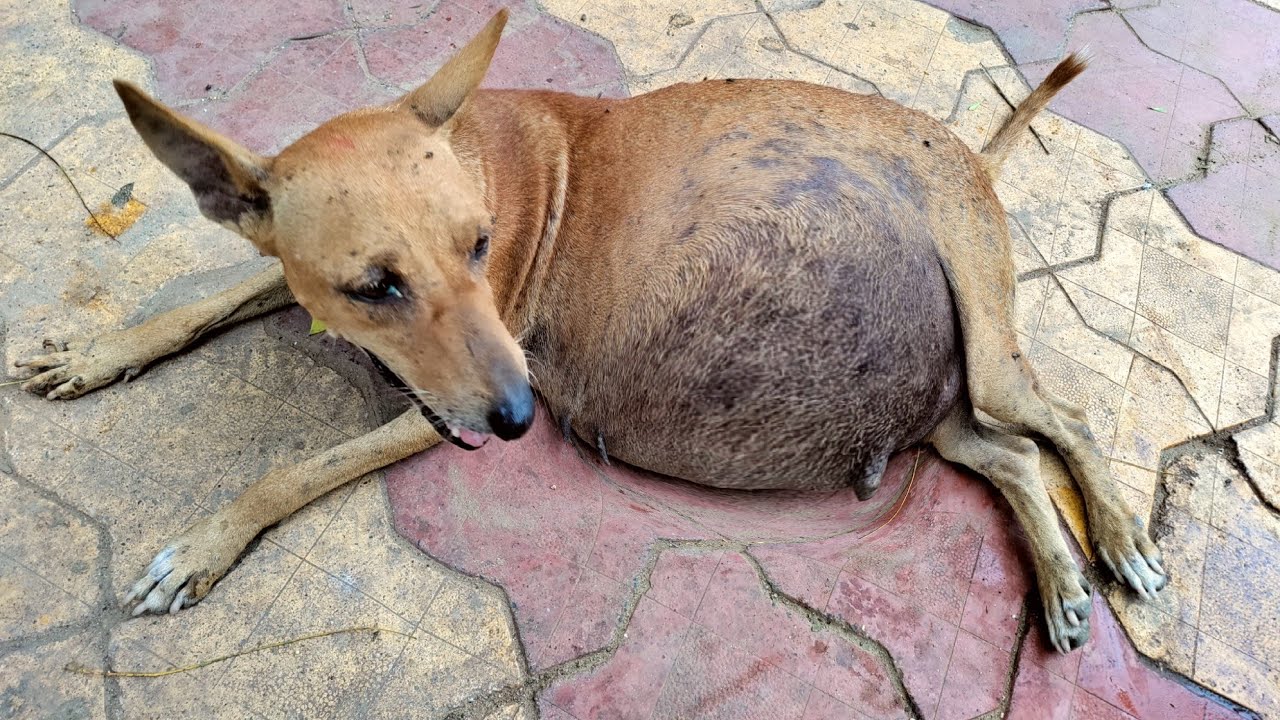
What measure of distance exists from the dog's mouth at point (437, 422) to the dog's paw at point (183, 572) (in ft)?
2.60

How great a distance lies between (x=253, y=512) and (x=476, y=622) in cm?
→ 83

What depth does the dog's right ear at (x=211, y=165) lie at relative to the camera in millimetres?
1880

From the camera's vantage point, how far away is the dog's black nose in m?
2.05

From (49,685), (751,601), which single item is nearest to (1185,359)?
(751,601)

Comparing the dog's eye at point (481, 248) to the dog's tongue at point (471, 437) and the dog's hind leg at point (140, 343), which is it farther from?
the dog's hind leg at point (140, 343)

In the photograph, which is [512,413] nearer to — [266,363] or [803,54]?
[266,363]

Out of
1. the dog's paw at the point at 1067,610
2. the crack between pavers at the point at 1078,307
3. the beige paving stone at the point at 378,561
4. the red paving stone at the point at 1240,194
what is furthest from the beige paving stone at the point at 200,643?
the red paving stone at the point at 1240,194

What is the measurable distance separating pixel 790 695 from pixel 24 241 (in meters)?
3.42

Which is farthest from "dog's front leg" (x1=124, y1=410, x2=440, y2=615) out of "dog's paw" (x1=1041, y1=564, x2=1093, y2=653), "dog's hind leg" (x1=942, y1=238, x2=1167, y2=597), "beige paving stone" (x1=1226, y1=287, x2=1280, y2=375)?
"beige paving stone" (x1=1226, y1=287, x2=1280, y2=375)

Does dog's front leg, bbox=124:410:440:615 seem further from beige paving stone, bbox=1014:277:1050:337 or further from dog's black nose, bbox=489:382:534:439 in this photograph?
beige paving stone, bbox=1014:277:1050:337

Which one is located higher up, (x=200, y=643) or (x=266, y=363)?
(x=266, y=363)

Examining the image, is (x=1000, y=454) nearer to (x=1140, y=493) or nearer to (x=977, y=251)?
(x=1140, y=493)

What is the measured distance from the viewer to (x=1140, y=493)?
9.61 ft

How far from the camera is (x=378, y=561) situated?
2543mm
